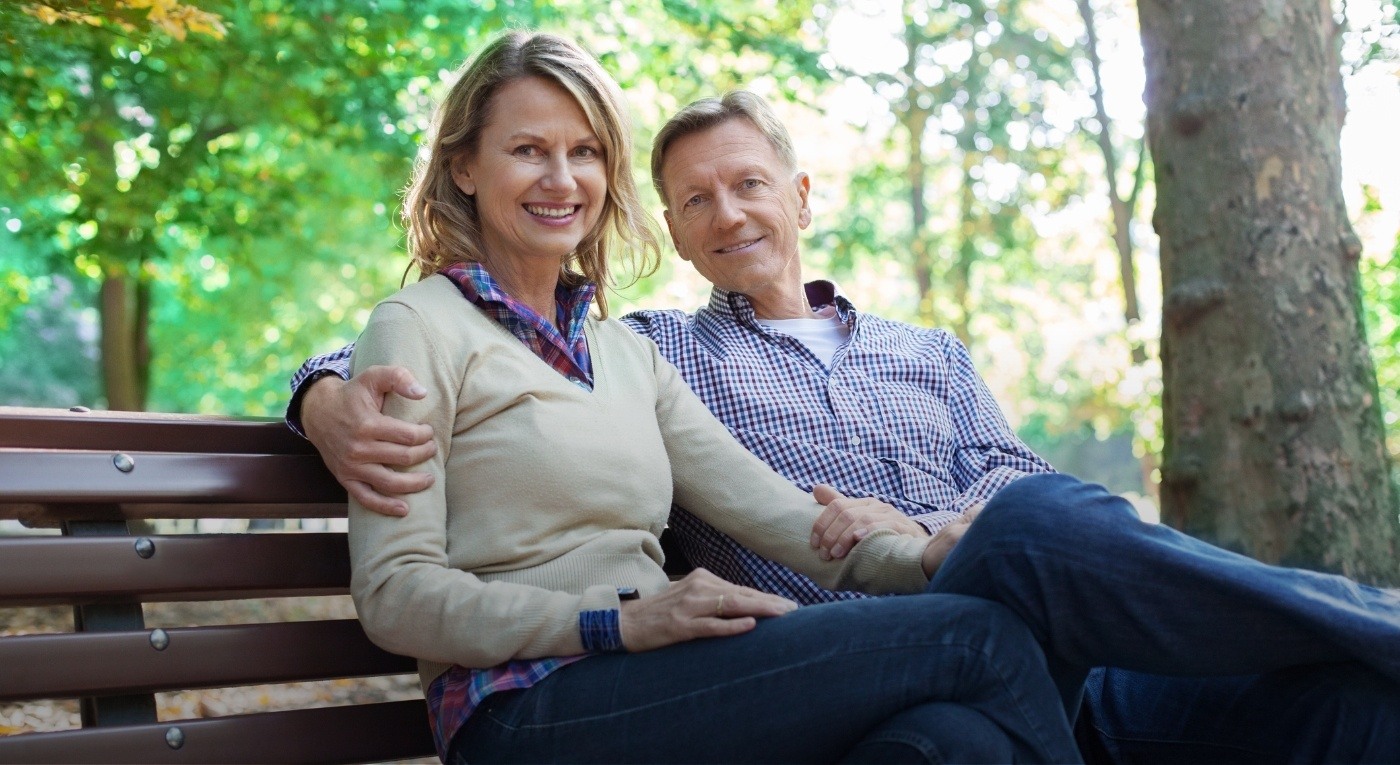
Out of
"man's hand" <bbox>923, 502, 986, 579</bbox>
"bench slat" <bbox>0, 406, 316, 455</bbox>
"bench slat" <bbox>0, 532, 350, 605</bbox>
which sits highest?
"bench slat" <bbox>0, 406, 316, 455</bbox>

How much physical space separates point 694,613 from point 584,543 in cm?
36

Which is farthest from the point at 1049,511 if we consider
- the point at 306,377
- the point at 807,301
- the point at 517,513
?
the point at 807,301

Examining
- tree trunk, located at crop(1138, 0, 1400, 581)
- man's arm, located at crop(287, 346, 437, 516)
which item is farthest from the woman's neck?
tree trunk, located at crop(1138, 0, 1400, 581)

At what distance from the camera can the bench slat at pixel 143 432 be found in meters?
2.43

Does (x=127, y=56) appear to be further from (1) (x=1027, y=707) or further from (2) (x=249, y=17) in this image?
(1) (x=1027, y=707)

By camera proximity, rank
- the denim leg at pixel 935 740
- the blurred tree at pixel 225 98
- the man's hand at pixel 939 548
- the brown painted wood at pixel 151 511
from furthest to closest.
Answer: the blurred tree at pixel 225 98, the man's hand at pixel 939 548, the brown painted wood at pixel 151 511, the denim leg at pixel 935 740

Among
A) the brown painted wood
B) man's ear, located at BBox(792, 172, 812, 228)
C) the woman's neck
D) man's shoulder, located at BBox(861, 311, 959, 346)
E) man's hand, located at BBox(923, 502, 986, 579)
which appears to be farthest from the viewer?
man's ear, located at BBox(792, 172, 812, 228)

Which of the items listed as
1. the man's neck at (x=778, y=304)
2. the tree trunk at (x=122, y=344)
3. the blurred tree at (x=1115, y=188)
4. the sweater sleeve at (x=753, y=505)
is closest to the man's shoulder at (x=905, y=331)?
the man's neck at (x=778, y=304)

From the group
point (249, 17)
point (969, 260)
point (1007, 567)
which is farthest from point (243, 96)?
point (969, 260)

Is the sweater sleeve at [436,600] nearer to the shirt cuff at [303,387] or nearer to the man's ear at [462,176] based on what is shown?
the shirt cuff at [303,387]

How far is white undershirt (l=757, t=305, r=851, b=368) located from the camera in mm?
3646

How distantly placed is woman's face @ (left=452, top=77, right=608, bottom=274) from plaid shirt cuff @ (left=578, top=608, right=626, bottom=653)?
0.84m

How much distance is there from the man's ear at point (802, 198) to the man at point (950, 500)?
10 mm

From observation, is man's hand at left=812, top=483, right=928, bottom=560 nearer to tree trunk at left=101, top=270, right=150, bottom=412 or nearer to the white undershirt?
the white undershirt
